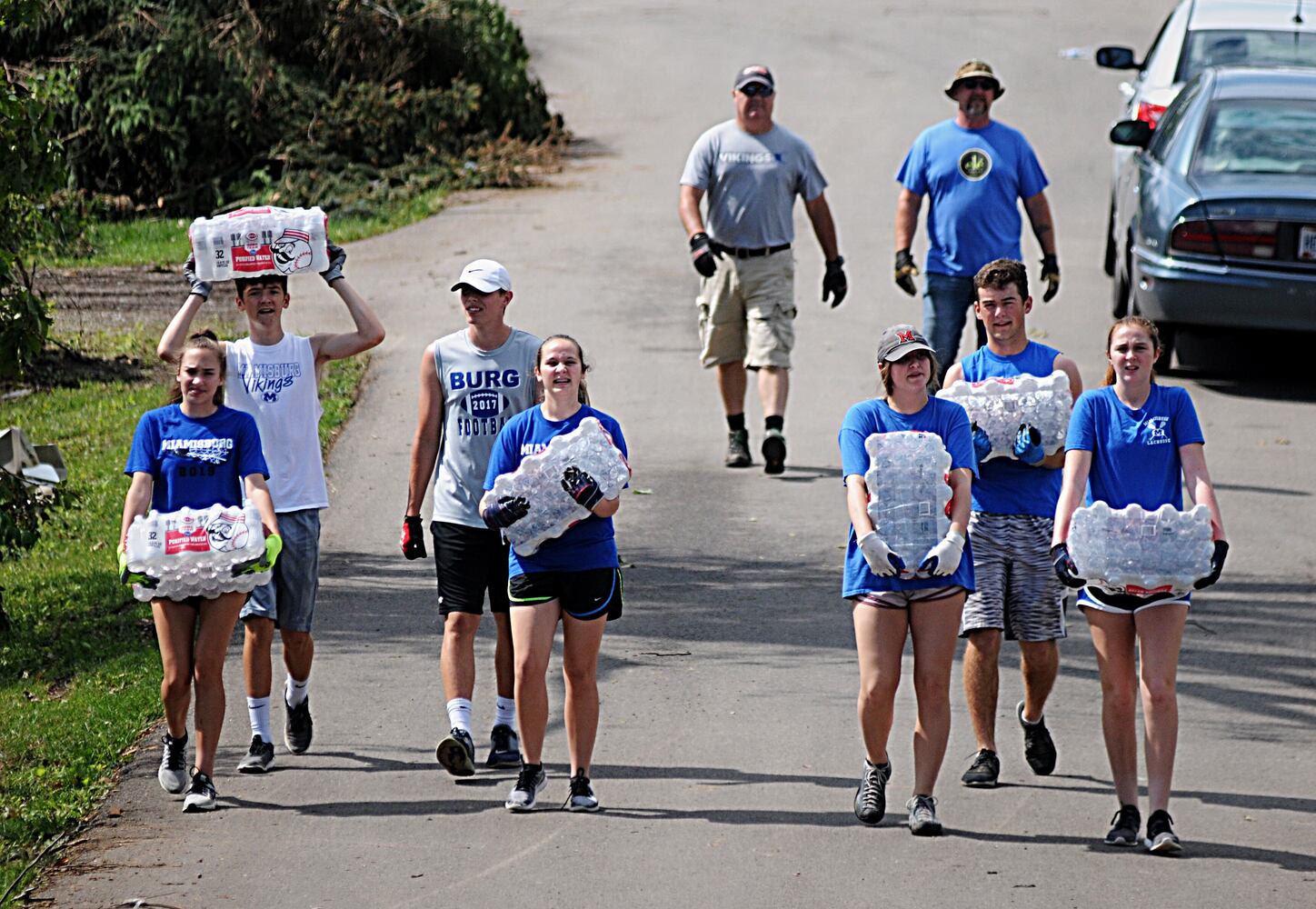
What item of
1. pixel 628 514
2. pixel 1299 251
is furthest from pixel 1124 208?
pixel 628 514

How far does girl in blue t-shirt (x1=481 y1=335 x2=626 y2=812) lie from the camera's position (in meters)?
6.64

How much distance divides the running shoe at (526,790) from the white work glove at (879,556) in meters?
1.31

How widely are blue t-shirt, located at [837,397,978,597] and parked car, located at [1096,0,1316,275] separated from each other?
938 cm

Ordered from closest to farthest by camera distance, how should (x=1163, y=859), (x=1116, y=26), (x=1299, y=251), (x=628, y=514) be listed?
1. (x=1163, y=859)
2. (x=628, y=514)
3. (x=1299, y=251)
4. (x=1116, y=26)

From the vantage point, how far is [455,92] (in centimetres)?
2069

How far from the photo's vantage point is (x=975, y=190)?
1027cm

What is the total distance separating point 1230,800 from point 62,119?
16.1 meters

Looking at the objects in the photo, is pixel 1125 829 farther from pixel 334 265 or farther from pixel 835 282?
pixel 835 282

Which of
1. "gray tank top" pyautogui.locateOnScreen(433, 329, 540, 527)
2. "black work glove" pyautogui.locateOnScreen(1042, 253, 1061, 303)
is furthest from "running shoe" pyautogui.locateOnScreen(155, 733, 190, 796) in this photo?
"black work glove" pyautogui.locateOnScreen(1042, 253, 1061, 303)

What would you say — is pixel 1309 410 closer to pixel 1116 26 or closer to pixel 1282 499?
pixel 1282 499

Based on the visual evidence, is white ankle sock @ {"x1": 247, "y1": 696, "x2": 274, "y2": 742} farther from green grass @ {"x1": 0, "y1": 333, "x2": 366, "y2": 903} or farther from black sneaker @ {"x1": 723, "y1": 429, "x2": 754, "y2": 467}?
black sneaker @ {"x1": 723, "y1": 429, "x2": 754, "y2": 467}

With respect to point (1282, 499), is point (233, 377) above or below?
above

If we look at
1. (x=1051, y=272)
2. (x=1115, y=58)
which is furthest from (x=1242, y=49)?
(x=1051, y=272)

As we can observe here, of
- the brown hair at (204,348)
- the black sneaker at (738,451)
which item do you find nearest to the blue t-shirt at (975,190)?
the black sneaker at (738,451)
